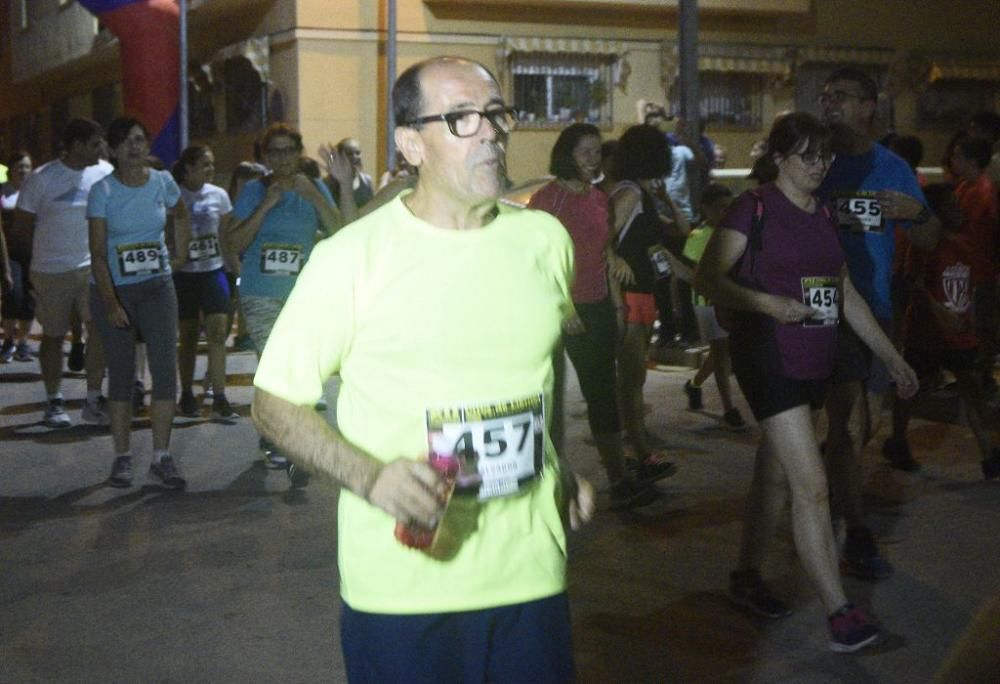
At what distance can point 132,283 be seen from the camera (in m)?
A: 8.16

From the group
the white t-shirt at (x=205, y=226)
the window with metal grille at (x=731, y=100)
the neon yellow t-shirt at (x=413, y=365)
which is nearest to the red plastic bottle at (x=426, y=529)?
the neon yellow t-shirt at (x=413, y=365)

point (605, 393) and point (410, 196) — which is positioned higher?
point (410, 196)

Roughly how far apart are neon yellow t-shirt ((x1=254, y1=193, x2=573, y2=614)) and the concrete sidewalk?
2.18 metres

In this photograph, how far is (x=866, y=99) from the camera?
631cm

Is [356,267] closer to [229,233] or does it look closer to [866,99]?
[866,99]

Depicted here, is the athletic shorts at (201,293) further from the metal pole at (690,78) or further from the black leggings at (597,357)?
the metal pole at (690,78)

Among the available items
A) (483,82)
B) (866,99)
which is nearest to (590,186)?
(866,99)

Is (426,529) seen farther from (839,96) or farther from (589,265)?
(589,265)

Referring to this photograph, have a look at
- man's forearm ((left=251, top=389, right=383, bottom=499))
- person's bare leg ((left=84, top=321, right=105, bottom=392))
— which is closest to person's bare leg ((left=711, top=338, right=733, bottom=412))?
person's bare leg ((left=84, top=321, right=105, bottom=392))

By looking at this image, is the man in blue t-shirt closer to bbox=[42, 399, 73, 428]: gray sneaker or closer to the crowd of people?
the crowd of people

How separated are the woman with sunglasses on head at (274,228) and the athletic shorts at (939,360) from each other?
11.3 ft

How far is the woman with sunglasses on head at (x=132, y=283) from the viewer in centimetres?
811

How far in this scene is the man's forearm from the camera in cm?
290

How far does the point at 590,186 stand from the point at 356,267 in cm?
460
